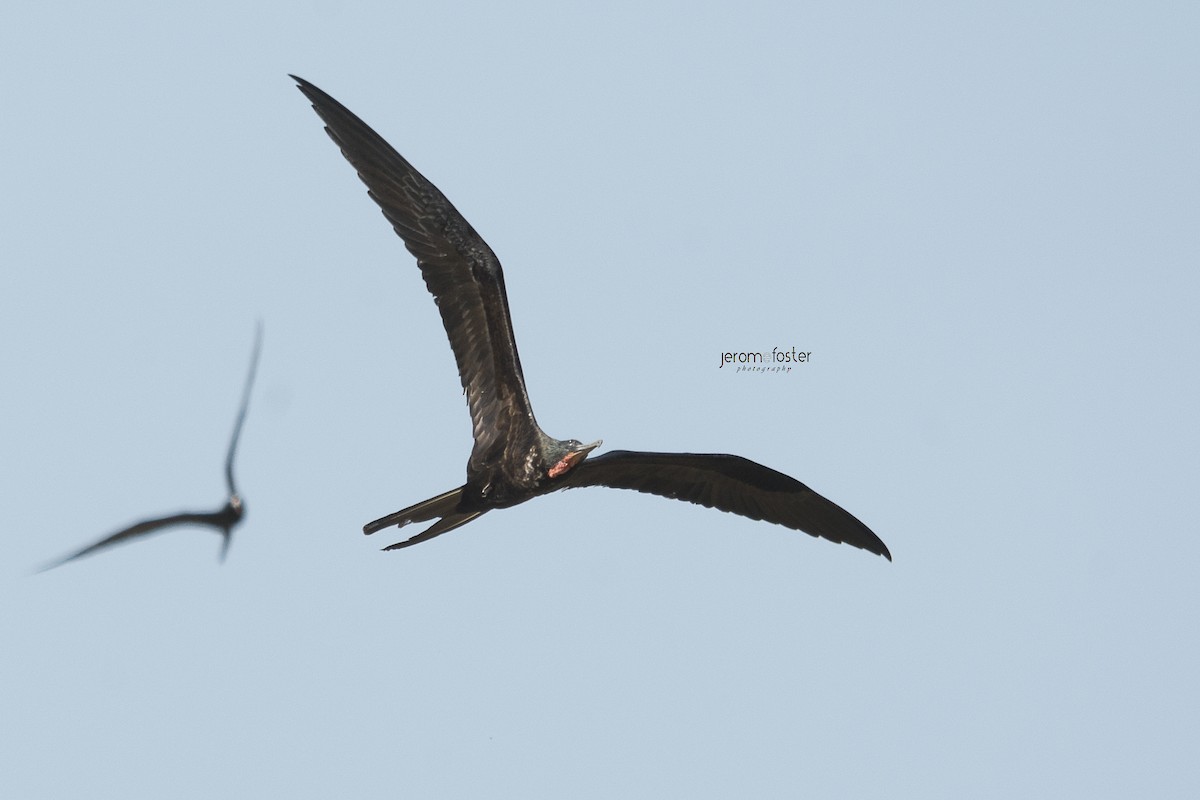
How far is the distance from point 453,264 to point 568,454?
219 cm

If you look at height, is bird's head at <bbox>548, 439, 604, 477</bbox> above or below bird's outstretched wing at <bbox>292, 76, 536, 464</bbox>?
below

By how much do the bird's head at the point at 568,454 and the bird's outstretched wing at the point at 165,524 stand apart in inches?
142

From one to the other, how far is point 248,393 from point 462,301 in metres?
4.87

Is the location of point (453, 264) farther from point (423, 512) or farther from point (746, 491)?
point (746, 491)

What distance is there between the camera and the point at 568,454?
46.4 feet

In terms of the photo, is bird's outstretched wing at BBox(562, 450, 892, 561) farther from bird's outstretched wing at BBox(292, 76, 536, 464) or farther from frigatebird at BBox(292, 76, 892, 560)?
bird's outstretched wing at BBox(292, 76, 536, 464)

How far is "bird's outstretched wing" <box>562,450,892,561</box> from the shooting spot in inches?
609

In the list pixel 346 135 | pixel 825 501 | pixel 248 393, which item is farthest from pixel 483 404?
pixel 248 393

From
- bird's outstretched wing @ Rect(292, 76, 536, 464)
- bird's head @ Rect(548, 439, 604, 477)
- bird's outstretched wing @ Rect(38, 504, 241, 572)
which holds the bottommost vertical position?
bird's outstretched wing @ Rect(38, 504, 241, 572)

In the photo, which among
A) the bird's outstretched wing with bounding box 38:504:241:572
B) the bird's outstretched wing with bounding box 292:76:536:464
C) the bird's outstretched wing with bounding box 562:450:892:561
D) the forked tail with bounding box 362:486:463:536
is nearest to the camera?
the bird's outstretched wing with bounding box 38:504:241:572

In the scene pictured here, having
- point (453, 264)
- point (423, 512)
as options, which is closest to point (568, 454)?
point (423, 512)

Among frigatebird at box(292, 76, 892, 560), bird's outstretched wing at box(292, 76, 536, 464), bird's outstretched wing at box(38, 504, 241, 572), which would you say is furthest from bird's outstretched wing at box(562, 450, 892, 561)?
bird's outstretched wing at box(38, 504, 241, 572)

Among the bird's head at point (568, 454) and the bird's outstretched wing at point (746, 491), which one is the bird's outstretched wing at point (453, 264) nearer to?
the bird's head at point (568, 454)

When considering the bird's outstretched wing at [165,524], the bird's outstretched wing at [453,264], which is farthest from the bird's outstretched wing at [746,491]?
the bird's outstretched wing at [165,524]
